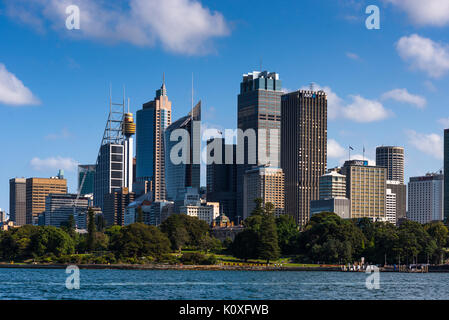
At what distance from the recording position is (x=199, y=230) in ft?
611

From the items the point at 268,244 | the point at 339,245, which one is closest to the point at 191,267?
the point at 268,244

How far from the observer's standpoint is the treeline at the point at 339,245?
15200 cm

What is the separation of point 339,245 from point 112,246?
157ft

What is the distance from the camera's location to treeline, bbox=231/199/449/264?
152000 mm

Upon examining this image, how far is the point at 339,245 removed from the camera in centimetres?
15312

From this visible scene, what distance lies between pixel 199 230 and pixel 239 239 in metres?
25.2

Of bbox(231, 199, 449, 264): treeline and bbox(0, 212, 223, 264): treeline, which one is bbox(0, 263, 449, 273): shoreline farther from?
bbox(231, 199, 449, 264): treeline

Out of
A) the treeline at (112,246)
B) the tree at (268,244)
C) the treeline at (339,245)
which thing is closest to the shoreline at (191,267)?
the treeline at (112,246)

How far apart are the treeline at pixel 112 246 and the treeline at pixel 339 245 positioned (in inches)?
438

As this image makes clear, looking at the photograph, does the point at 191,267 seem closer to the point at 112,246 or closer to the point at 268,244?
the point at 268,244

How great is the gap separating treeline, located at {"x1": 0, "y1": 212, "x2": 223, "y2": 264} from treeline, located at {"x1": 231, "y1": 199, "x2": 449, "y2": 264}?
11.1m
